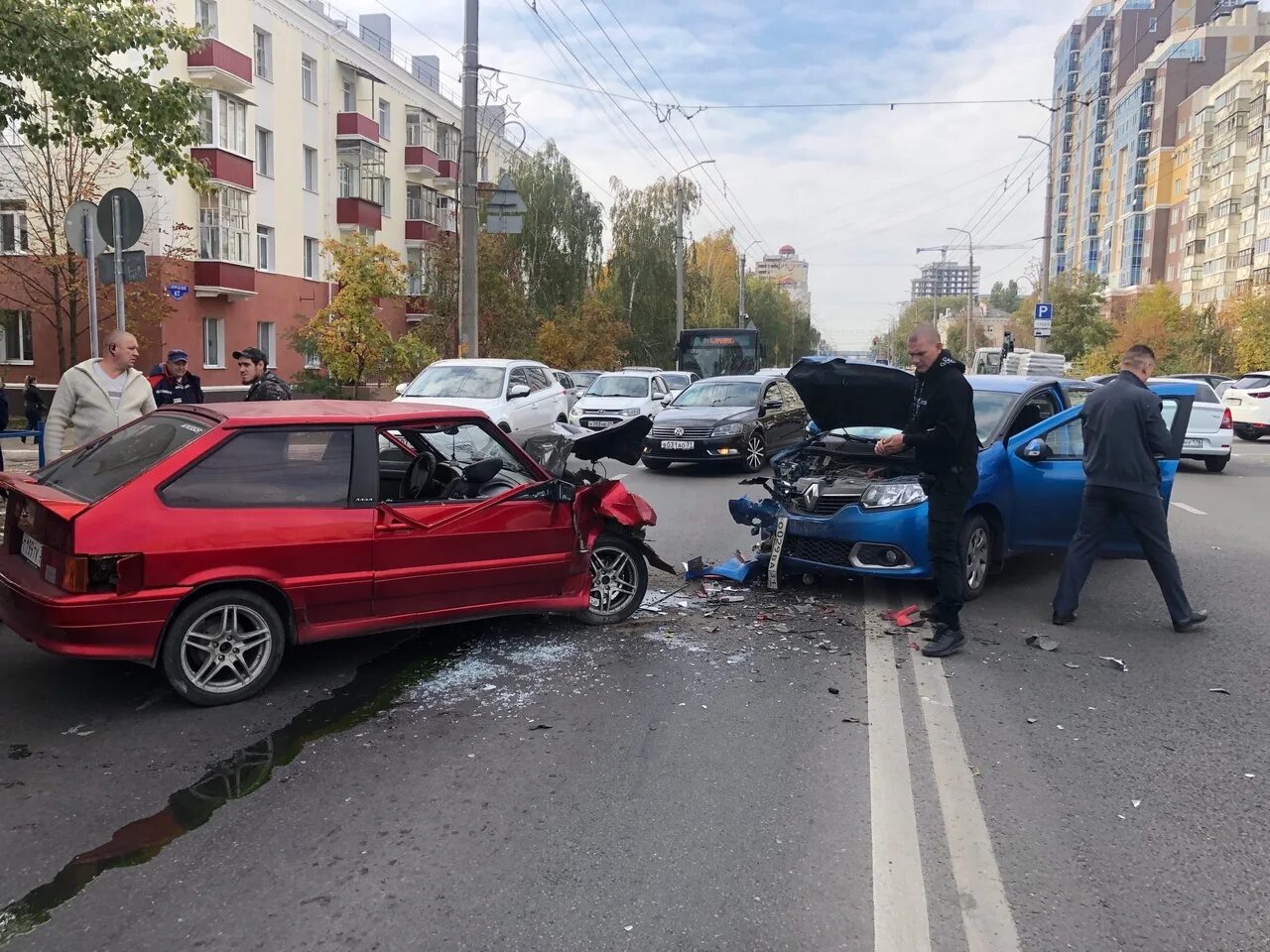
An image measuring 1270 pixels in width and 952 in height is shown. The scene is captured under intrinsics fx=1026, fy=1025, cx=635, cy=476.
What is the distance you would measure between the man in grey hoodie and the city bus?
27.7m

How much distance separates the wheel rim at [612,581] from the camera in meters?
6.62

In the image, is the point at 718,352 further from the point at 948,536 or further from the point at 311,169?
the point at 948,536

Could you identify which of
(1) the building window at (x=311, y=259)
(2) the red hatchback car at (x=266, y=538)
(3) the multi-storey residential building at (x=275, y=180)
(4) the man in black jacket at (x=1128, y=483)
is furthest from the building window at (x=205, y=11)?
(4) the man in black jacket at (x=1128, y=483)

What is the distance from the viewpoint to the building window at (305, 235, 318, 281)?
119 ft

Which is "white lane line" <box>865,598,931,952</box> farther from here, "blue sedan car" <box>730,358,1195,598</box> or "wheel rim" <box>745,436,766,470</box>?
"wheel rim" <box>745,436,766,470</box>

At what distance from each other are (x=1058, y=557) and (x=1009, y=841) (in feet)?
20.3

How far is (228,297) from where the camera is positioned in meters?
30.8

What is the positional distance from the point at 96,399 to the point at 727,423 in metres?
10.1

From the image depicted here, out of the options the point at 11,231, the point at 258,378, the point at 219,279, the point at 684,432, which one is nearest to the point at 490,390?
the point at 684,432

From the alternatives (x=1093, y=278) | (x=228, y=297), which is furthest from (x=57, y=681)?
(x=1093, y=278)

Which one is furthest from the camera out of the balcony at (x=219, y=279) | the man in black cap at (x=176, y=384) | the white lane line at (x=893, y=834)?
the balcony at (x=219, y=279)

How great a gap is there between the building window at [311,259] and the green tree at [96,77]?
26703mm

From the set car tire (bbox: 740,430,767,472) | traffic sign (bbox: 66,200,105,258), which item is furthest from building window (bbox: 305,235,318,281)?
traffic sign (bbox: 66,200,105,258)

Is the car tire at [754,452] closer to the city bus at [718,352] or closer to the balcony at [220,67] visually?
the city bus at [718,352]
